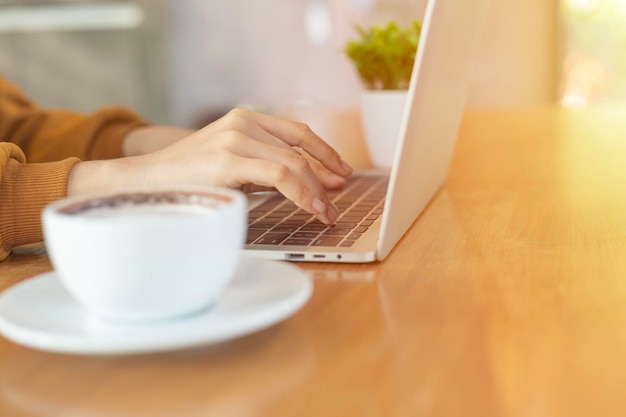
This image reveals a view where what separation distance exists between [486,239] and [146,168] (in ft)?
1.03

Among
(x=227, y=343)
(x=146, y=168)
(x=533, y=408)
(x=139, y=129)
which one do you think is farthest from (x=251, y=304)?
(x=139, y=129)

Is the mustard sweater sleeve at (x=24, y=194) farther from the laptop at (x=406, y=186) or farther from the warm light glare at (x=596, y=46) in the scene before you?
the warm light glare at (x=596, y=46)

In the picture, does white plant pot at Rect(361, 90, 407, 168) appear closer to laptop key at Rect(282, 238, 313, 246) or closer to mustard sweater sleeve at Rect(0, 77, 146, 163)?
mustard sweater sleeve at Rect(0, 77, 146, 163)

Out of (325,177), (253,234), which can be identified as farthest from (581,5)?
(253,234)

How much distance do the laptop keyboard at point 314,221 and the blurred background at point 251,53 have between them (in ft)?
8.52

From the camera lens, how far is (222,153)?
27.8 inches

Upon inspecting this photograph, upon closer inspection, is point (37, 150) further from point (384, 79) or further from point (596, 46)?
point (596, 46)

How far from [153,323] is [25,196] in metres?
0.34

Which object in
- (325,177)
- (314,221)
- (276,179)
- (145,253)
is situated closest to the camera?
(145,253)

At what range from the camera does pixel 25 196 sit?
742mm

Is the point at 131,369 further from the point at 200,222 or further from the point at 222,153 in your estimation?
the point at 222,153

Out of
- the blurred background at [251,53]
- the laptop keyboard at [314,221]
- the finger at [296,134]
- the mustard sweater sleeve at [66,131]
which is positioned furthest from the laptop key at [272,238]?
the blurred background at [251,53]

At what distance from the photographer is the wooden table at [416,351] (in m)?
0.40

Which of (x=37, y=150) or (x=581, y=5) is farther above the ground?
(x=581, y=5)
